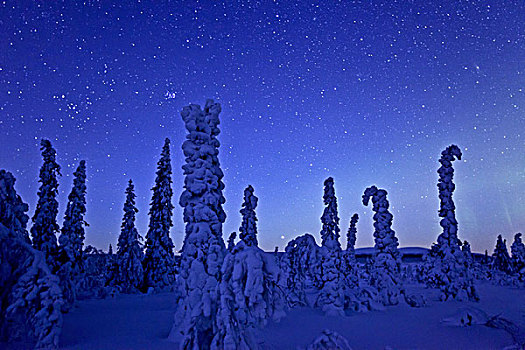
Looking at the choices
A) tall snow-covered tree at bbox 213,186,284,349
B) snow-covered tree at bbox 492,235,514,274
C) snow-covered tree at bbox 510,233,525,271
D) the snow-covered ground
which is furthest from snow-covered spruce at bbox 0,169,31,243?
snow-covered tree at bbox 492,235,514,274

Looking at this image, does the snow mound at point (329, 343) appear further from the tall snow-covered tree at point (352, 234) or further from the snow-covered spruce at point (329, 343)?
the tall snow-covered tree at point (352, 234)

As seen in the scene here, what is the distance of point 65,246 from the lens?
25.6m

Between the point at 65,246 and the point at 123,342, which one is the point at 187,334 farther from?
the point at 65,246

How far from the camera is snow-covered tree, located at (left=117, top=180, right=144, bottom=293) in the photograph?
1382 inches

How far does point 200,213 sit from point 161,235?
24.3m

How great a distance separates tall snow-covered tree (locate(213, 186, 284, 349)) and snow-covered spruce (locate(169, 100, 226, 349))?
3.13 m

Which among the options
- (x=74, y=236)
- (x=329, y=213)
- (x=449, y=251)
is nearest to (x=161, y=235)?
(x=74, y=236)

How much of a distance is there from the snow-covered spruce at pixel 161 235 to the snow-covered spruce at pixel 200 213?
23479mm

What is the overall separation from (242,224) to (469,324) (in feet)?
66.9

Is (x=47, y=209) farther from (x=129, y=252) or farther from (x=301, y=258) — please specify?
(x=301, y=258)

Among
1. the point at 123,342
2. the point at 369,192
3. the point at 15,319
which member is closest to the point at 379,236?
the point at 369,192

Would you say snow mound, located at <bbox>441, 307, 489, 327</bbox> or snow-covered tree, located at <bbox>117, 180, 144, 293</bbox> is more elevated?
snow-covered tree, located at <bbox>117, 180, 144, 293</bbox>

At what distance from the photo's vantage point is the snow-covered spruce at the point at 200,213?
1259cm

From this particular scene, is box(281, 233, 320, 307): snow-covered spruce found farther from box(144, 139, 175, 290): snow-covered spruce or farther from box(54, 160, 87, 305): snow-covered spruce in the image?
box(54, 160, 87, 305): snow-covered spruce
